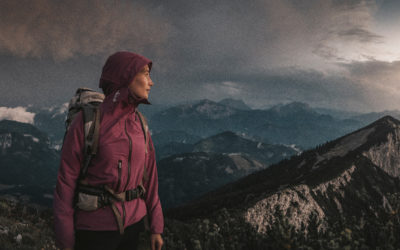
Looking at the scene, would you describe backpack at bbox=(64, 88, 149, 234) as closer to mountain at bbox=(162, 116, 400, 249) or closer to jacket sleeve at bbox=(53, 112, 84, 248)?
jacket sleeve at bbox=(53, 112, 84, 248)

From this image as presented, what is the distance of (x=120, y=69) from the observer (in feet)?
13.8

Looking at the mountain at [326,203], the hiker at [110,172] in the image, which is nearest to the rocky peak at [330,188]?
the mountain at [326,203]

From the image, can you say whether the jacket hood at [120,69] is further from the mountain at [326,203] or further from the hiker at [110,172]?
the mountain at [326,203]

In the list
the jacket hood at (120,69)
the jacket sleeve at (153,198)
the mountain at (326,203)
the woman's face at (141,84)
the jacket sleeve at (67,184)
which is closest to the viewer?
the jacket sleeve at (67,184)

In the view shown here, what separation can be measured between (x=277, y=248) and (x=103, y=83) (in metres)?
5.07

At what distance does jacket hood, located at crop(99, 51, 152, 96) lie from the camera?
164 inches

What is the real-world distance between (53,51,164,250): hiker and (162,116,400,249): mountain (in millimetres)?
2910

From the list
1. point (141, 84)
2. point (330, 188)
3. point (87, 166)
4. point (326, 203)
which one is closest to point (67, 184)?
point (87, 166)

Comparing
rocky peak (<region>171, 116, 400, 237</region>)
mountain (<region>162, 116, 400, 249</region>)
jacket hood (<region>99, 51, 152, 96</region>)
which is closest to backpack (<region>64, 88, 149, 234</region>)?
jacket hood (<region>99, 51, 152, 96</region>)

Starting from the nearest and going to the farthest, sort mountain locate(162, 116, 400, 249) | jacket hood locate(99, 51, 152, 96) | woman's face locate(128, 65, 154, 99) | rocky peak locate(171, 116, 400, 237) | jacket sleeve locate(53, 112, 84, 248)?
jacket sleeve locate(53, 112, 84, 248) < jacket hood locate(99, 51, 152, 96) < woman's face locate(128, 65, 154, 99) < mountain locate(162, 116, 400, 249) < rocky peak locate(171, 116, 400, 237)

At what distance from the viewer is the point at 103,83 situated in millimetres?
4383

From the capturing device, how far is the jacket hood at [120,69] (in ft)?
13.7

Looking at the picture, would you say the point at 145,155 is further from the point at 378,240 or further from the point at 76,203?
the point at 378,240

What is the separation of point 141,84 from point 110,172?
5.11ft
